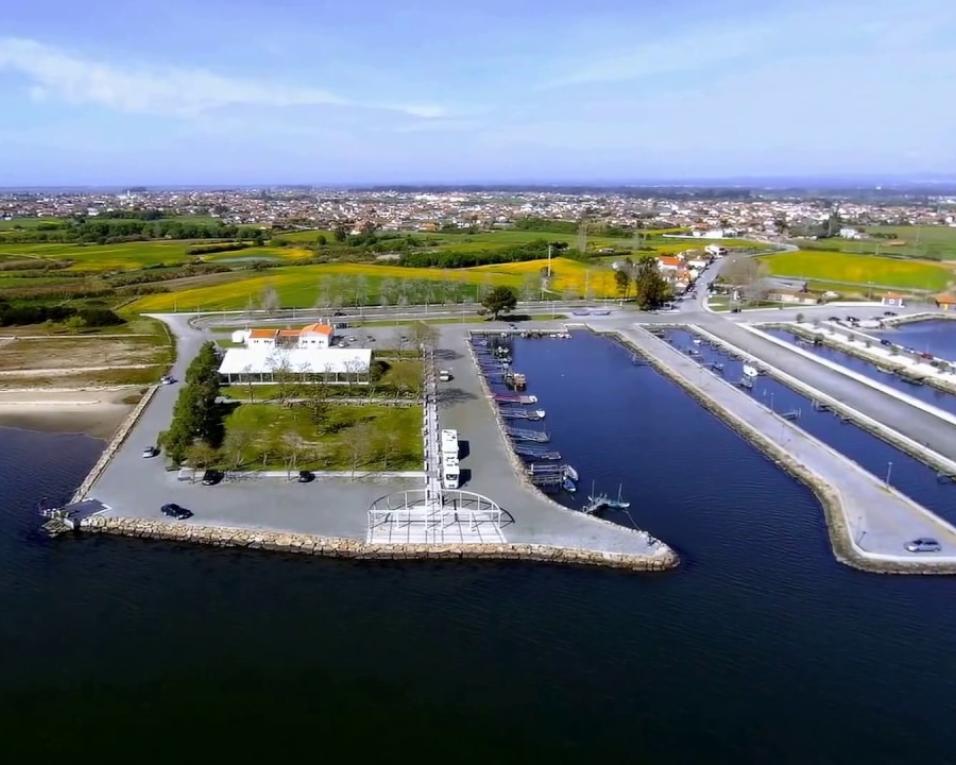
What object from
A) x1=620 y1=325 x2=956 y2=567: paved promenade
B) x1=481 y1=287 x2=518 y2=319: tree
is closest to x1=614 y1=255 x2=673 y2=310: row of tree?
x1=481 y1=287 x2=518 y2=319: tree

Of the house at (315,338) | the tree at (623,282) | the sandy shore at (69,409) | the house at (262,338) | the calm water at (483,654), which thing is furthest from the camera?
the tree at (623,282)

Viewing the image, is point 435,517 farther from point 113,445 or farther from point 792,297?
point 792,297

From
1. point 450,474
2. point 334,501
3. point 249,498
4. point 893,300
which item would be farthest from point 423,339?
point 893,300

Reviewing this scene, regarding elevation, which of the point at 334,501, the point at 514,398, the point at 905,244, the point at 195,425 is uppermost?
the point at 905,244

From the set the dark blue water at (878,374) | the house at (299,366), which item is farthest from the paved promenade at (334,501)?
the dark blue water at (878,374)

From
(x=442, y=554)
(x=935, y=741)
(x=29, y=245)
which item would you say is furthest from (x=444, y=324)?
(x=29, y=245)

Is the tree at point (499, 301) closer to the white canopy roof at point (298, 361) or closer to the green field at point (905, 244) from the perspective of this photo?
the white canopy roof at point (298, 361)
